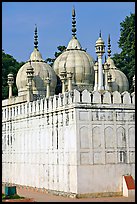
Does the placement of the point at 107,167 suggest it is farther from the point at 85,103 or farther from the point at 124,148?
the point at 85,103

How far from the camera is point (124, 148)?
22625mm

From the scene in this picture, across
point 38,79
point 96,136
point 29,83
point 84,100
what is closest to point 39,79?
point 38,79

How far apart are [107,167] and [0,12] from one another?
36.7 ft

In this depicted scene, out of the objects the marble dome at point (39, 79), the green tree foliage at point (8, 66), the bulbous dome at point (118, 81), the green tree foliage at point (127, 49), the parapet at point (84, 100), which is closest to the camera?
the parapet at point (84, 100)

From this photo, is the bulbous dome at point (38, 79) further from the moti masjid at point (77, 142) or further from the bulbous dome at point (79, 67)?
the moti masjid at point (77, 142)

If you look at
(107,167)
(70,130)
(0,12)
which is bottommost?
(107,167)

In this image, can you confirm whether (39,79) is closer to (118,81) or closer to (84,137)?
(118,81)

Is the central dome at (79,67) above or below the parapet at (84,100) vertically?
above

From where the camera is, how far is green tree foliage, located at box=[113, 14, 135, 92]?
51394 millimetres

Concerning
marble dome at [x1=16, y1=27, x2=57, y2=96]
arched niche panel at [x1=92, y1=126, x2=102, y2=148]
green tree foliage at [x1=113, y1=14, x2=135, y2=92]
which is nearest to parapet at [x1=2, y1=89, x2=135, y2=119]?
arched niche panel at [x1=92, y1=126, x2=102, y2=148]

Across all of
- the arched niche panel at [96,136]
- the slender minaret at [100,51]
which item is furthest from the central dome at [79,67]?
the arched niche panel at [96,136]

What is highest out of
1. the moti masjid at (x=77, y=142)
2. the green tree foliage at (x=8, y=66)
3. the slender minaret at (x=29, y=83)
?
the green tree foliage at (x=8, y=66)

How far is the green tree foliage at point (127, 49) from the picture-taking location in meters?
51.4

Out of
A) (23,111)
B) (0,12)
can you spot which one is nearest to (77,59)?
(23,111)
